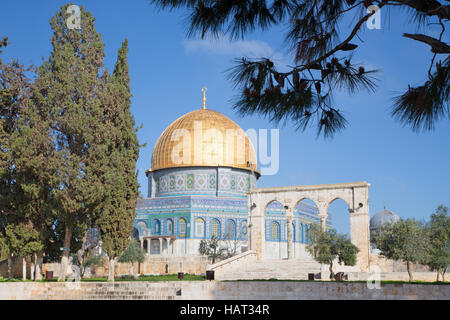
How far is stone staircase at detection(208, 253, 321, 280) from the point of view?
76.8 ft

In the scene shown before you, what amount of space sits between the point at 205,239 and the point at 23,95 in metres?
18.7

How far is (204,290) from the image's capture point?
16.2 metres

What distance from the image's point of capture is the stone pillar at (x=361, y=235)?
25.3 m

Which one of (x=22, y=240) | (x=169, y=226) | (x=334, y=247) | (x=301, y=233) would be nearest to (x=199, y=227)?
(x=169, y=226)

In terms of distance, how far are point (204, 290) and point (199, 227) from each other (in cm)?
2076

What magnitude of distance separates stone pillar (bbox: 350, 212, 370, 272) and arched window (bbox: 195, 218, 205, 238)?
43.0 ft

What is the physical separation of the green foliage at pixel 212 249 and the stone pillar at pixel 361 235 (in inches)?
369

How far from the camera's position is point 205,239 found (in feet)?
119

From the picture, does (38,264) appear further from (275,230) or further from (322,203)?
(275,230)

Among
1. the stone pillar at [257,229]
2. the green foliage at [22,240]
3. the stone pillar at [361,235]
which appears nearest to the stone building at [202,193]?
the stone pillar at [257,229]

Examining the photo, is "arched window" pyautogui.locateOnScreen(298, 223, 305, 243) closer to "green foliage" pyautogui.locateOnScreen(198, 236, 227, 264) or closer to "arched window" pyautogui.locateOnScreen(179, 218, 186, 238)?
"green foliage" pyautogui.locateOnScreen(198, 236, 227, 264)
